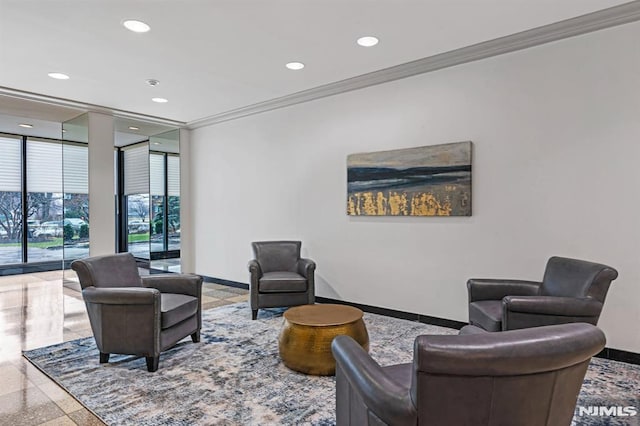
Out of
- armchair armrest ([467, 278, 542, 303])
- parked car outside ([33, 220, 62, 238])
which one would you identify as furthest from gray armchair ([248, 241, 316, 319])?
parked car outside ([33, 220, 62, 238])

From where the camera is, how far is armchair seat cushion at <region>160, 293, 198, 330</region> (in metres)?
3.26

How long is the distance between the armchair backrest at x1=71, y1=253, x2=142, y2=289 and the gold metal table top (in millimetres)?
1538

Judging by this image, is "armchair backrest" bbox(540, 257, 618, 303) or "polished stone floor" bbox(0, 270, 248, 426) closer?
"polished stone floor" bbox(0, 270, 248, 426)

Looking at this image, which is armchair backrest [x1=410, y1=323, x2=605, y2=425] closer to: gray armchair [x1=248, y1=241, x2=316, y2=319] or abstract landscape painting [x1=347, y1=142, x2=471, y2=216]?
abstract landscape painting [x1=347, y1=142, x2=471, y2=216]

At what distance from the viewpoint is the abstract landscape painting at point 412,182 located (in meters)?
4.04

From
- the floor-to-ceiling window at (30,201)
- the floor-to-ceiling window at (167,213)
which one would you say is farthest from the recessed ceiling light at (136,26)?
the floor-to-ceiling window at (30,201)

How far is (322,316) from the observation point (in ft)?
10.7

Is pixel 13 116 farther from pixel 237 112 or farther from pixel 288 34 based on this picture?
pixel 288 34

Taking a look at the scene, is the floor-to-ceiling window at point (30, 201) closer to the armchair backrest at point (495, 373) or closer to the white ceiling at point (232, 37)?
the white ceiling at point (232, 37)

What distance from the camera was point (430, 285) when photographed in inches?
169

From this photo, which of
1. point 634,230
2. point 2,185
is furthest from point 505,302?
point 2,185

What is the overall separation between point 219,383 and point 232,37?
2.94 meters

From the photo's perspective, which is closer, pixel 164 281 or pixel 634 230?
pixel 634 230

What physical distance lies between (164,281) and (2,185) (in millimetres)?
6141
